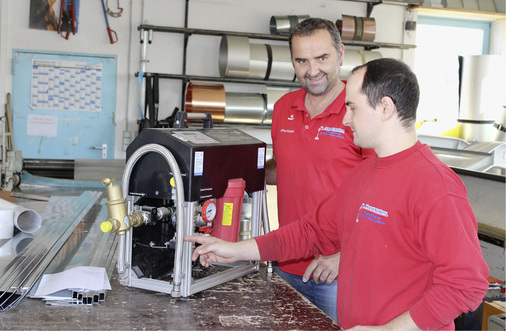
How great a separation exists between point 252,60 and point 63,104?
1.72 metres

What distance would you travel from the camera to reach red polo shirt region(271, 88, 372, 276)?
6.33ft

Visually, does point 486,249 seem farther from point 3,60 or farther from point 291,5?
point 3,60

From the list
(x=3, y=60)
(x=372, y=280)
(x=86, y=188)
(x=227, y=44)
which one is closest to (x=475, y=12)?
(x=227, y=44)

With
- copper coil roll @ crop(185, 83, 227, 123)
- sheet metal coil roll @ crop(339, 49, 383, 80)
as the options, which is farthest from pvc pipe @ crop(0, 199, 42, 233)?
sheet metal coil roll @ crop(339, 49, 383, 80)

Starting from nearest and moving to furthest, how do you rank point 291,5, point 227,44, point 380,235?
point 380,235 < point 227,44 < point 291,5

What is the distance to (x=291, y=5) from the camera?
502cm

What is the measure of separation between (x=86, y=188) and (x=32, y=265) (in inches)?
72.4

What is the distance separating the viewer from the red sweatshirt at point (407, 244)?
1.10m

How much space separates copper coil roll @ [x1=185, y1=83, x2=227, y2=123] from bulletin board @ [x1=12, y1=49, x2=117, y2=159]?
848 mm

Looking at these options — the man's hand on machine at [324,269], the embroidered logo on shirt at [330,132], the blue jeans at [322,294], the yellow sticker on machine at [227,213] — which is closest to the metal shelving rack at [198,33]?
the embroidered logo on shirt at [330,132]

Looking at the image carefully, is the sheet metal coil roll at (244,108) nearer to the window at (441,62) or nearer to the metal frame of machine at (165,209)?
the window at (441,62)

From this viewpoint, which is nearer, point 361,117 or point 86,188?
point 361,117

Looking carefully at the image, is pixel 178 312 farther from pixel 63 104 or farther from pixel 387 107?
pixel 63 104

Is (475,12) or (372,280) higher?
(475,12)
